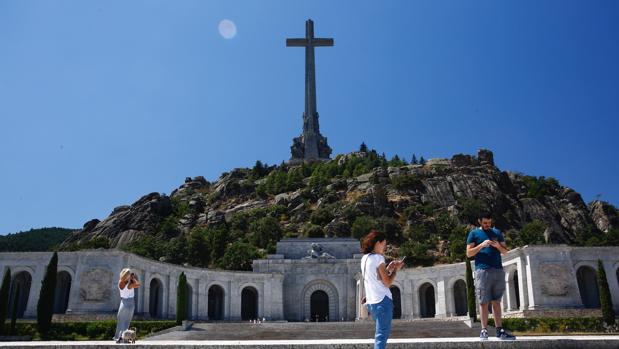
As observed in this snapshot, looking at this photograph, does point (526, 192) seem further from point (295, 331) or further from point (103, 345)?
point (103, 345)

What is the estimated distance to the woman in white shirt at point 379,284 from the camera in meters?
8.09

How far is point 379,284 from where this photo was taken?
825cm

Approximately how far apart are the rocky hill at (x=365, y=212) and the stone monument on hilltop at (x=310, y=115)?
8.35m

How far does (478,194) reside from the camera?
278ft

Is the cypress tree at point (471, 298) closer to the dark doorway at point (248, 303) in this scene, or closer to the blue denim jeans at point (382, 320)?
the dark doorway at point (248, 303)

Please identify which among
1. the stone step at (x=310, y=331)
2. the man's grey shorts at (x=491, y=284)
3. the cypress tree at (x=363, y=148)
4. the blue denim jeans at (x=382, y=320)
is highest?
the cypress tree at (x=363, y=148)

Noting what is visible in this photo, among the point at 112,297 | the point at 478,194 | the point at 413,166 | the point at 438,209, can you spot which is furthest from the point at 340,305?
the point at 413,166

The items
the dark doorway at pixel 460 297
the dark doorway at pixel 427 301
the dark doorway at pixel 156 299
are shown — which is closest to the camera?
the dark doorway at pixel 156 299

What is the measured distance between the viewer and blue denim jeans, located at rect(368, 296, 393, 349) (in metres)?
8.05

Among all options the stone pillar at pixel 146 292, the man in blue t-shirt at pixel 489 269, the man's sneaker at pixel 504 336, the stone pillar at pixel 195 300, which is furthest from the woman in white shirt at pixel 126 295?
the stone pillar at pixel 195 300

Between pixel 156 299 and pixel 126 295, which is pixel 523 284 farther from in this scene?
pixel 126 295

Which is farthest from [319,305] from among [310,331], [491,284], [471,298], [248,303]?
[491,284]

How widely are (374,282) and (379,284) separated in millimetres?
79

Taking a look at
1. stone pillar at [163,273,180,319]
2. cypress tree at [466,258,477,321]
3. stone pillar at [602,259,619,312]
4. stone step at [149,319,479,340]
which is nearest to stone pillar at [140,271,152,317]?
stone pillar at [163,273,180,319]
